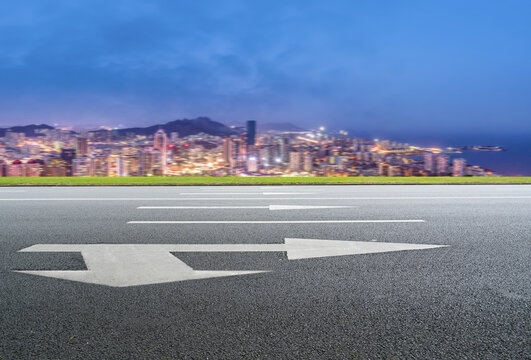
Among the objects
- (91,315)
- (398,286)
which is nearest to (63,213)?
(91,315)

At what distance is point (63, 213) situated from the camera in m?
8.29

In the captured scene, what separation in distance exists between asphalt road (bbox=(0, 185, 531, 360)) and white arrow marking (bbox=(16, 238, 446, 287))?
0.37 feet

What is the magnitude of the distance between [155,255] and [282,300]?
241 cm

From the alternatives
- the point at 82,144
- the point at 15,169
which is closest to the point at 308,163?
the point at 15,169

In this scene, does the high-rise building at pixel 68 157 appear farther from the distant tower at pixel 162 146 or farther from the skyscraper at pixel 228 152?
the skyscraper at pixel 228 152

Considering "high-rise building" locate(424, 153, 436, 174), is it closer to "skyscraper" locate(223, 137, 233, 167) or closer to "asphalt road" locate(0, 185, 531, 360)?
"skyscraper" locate(223, 137, 233, 167)

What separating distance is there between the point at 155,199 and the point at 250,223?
16.3 feet

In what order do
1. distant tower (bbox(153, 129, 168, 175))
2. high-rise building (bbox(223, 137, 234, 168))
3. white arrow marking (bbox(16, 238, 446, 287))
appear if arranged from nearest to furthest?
white arrow marking (bbox(16, 238, 446, 287)) → distant tower (bbox(153, 129, 168, 175)) → high-rise building (bbox(223, 137, 234, 168))

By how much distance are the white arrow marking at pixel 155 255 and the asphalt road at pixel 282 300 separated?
0.37 ft

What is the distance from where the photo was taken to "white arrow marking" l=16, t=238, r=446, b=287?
4.01 meters

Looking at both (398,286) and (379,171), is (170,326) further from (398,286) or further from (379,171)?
(379,171)

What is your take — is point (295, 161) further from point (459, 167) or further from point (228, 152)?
point (459, 167)

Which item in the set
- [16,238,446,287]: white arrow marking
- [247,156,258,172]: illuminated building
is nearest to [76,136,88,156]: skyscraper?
[247,156,258,172]: illuminated building

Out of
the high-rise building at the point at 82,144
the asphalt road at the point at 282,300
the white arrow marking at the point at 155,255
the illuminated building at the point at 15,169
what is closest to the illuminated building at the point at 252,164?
the illuminated building at the point at 15,169
